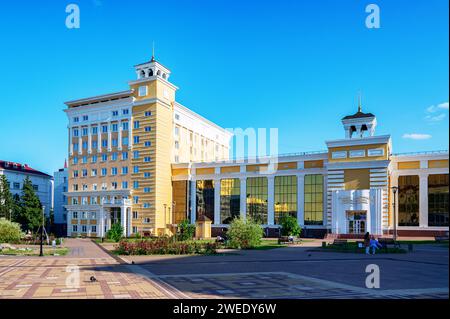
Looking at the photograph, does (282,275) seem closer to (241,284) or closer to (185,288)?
(241,284)

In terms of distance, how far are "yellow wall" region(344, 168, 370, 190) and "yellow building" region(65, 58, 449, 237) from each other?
5.1 inches

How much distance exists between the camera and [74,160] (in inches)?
2884

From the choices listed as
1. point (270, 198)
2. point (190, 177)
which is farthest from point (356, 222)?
point (190, 177)

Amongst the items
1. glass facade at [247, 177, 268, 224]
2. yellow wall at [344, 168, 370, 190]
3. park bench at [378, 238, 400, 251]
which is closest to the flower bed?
park bench at [378, 238, 400, 251]

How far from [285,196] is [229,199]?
9.70 m

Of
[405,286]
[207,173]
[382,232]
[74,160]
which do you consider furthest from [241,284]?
[74,160]

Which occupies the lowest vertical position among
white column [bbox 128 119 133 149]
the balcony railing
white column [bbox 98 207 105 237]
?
white column [bbox 98 207 105 237]

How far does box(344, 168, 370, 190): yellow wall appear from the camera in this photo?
5309 centimetres

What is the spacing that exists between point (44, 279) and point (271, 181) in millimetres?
49467

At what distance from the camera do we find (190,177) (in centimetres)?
6938

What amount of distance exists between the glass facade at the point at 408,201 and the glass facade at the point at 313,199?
10842 millimetres

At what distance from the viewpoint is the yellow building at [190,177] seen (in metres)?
52.8

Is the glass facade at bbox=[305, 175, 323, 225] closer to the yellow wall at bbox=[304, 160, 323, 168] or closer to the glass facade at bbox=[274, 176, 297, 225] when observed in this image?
the yellow wall at bbox=[304, 160, 323, 168]
